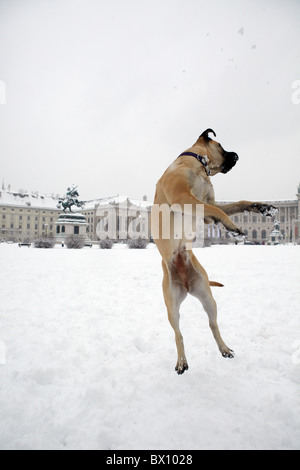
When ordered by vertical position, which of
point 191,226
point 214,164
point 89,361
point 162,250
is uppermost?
point 214,164

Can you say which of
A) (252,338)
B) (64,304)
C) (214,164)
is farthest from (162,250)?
(64,304)

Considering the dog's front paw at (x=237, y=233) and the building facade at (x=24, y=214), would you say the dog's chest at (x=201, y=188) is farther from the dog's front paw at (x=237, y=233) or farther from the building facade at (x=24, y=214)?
the building facade at (x=24, y=214)

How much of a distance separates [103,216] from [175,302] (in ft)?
289

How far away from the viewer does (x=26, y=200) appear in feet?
314

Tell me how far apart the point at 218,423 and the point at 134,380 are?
0.92 metres

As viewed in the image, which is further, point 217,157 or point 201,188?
point 217,157

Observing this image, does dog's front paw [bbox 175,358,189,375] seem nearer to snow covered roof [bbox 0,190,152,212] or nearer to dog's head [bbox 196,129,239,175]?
dog's head [bbox 196,129,239,175]

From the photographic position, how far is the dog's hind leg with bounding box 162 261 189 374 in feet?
8.86

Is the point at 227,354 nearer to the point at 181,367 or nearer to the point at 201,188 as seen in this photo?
the point at 181,367

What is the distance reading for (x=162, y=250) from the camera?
8.99 ft

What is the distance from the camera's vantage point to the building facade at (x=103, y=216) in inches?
3248

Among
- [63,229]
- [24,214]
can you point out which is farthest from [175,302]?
[24,214]
